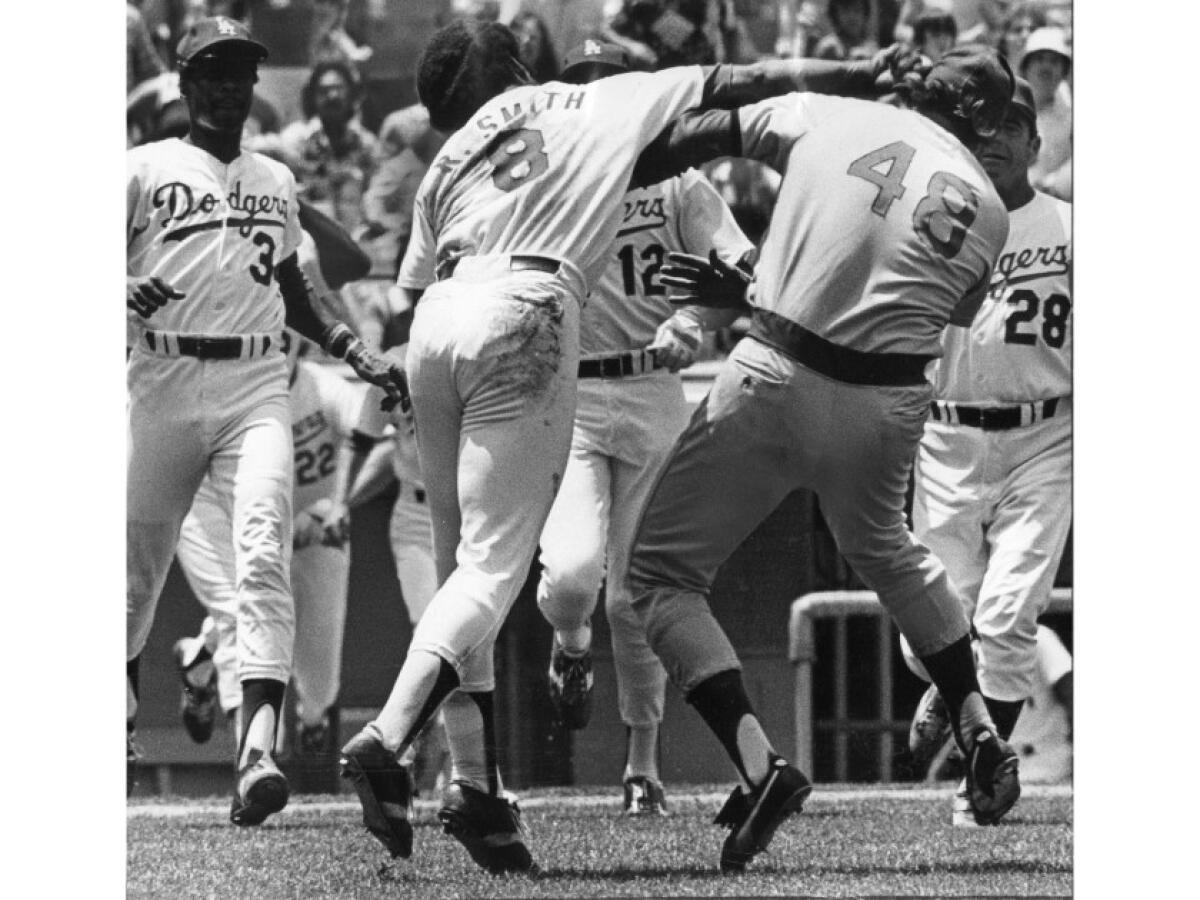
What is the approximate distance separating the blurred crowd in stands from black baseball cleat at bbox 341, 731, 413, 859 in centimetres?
149

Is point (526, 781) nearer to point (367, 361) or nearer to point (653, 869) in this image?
point (653, 869)

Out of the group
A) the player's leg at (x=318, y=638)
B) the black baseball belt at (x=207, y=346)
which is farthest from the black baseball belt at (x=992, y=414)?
the black baseball belt at (x=207, y=346)

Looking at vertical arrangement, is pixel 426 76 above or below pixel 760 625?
above

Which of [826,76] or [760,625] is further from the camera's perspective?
[760,625]

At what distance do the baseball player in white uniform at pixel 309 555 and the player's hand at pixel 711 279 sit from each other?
113 cm

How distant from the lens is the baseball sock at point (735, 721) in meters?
4.90

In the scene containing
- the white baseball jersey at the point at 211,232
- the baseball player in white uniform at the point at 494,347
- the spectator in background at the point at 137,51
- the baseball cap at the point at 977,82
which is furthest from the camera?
the white baseball jersey at the point at 211,232

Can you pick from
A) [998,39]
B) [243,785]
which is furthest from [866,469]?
[243,785]

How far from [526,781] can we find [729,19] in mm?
2140

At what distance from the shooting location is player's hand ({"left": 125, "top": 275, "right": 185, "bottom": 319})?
18.8 ft

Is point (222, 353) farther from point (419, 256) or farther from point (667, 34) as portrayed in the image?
point (667, 34)

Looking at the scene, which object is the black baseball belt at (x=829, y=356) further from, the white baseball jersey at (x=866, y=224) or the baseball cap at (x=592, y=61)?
the baseball cap at (x=592, y=61)

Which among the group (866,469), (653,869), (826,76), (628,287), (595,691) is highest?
(826,76)

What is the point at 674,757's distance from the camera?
553 centimetres
